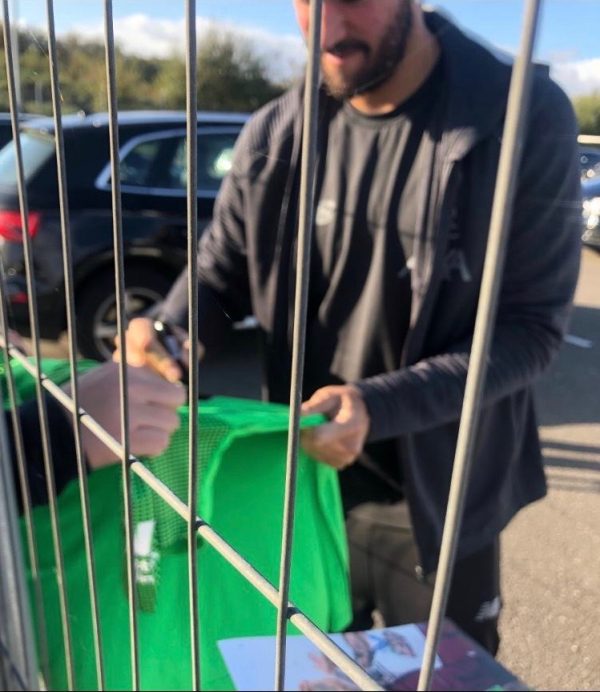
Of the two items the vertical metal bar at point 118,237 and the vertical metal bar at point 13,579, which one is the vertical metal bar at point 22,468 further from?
the vertical metal bar at point 118,237

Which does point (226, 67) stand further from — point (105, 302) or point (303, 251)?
point (105, 302)

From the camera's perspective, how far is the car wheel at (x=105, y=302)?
3.85m

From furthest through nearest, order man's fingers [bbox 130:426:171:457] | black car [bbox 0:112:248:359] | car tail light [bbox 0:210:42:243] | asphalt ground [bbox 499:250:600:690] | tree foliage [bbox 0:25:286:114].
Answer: black car [bbox 0:112:248:359] → car tail light [bbox 0:210:42:243] → man's fingers [bbox 130:426:171:457] → tree foliage [bbox 0:25:286:114] → asphalt ground [bbox 499:250:600:690]

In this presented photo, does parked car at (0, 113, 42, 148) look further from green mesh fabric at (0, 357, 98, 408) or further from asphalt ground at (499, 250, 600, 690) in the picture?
asphalt ground at (499, 250, 600, 690)

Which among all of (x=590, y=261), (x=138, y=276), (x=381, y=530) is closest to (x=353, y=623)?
(x=381, y=530)

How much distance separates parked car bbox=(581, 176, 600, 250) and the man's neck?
15.7 inches

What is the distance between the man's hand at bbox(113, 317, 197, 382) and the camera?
115 centimetres

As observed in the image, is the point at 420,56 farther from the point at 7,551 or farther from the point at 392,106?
the point at 7,551

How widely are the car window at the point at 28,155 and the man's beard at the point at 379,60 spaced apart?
0.51 meters

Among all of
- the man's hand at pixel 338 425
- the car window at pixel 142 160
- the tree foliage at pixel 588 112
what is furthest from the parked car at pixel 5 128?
the car window at pixel 142 160

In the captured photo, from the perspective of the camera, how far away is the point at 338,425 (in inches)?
39.1

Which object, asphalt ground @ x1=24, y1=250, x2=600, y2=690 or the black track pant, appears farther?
the black track pant

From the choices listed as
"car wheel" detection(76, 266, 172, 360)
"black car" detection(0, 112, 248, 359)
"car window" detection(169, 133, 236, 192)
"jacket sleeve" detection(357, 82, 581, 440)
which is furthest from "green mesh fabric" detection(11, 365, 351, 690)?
"car window" detection(169, 133, 236, 192)

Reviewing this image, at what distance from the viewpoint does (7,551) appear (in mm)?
1085
